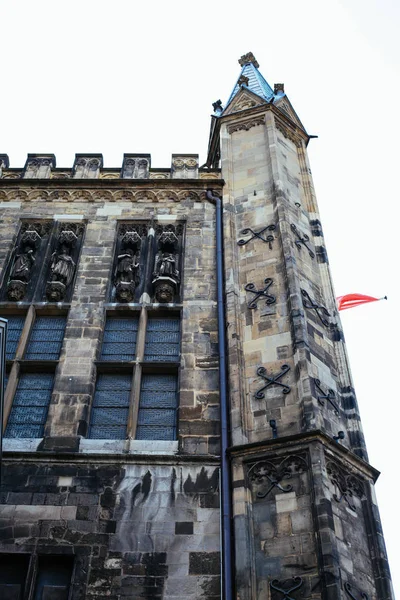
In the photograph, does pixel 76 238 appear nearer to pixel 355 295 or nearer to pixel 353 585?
pixel 355 295

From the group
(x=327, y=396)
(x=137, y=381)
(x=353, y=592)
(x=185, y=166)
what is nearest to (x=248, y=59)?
(x=185, y=166)

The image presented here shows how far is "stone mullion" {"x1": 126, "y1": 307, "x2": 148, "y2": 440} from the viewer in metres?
11.8

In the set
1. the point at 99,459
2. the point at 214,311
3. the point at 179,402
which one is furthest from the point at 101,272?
the point at 99,459

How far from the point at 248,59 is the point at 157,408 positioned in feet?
48.2

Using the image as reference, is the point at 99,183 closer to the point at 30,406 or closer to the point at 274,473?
the point at 30,406

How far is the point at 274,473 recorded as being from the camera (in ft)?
33.8

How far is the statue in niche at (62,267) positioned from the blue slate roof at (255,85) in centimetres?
678

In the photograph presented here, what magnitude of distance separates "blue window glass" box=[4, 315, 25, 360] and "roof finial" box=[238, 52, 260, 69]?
12830 millimetres

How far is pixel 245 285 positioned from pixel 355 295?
348 centimetres

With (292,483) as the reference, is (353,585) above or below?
below

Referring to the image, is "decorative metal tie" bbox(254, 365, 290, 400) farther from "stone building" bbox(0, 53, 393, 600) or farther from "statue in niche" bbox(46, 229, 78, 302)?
"statue in niche" bbox(46, 229, 78, 302)

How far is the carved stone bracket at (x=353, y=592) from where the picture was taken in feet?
29.5

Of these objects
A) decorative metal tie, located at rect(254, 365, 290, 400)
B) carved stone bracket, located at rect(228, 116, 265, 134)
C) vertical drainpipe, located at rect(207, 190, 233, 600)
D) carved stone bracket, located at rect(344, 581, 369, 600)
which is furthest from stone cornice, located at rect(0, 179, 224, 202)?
carved stone bracket, located at rect(344, 581, 369, 600)

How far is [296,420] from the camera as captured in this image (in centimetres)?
1095
